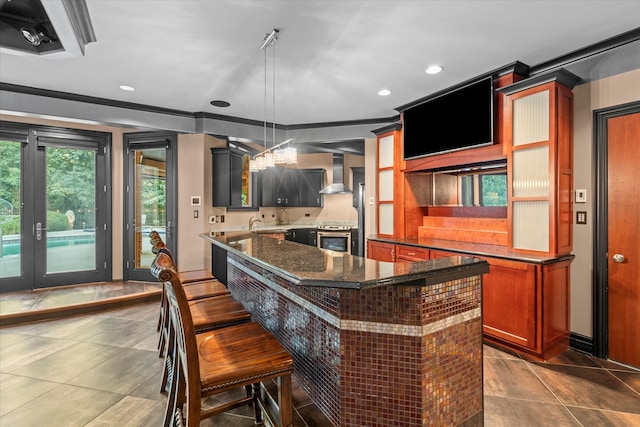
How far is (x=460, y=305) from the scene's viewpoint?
1.69 metres

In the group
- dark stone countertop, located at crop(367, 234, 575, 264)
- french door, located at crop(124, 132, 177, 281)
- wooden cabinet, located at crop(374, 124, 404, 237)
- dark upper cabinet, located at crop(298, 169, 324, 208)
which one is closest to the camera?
dark stone countertop, located at crop(367, 234, 575, 264)

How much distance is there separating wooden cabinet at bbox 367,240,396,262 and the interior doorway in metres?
2.01

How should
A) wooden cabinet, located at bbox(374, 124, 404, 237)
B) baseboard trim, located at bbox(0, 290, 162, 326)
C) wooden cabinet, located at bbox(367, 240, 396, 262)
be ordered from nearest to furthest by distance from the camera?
baseboard trim, located at bbox(0, 290, 162, 326) → wooden cabinet, located at bbox(367, 240, 396, 262) → wooden cabinet, located at bbox(374, 124, 404, 237)

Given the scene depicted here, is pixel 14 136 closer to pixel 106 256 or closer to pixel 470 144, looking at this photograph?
pixel 106 256

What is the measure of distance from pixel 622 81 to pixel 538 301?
1.99 meters

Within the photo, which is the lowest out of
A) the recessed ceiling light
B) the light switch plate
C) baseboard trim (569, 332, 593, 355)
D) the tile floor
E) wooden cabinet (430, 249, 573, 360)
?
the tile floor

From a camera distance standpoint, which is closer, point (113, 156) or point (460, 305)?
point (460, 305)

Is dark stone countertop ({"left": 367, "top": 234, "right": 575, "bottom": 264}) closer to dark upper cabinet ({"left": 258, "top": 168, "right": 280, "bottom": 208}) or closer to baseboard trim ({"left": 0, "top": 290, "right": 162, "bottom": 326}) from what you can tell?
dark upper cabinet ({"left": 258, "top": 168, "right": 280, "bottom": 208})

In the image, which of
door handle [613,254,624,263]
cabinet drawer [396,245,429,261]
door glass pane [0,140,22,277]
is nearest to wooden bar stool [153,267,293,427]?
cabinet drawer [396,245,429,261]

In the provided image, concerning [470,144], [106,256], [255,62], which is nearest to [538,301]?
[470,144]

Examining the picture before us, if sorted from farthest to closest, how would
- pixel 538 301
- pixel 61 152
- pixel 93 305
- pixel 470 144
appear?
1. pixel 61 152
2. pixel 93 305
3. pixel 470 144
4. pixel 538 301

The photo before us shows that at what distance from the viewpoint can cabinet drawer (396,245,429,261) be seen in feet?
12.1

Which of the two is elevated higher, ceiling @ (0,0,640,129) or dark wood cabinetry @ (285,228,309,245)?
ceiling @ (0,0,640,129)

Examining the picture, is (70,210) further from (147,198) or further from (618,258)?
(618,258)
